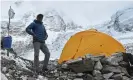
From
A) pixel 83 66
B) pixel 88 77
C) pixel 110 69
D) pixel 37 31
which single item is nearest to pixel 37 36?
pixel 37 31

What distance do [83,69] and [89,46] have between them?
7.53ft

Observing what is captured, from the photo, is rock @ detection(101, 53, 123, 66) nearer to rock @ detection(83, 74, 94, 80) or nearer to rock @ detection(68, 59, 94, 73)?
rock @ detection(68, 59, 94, 73)

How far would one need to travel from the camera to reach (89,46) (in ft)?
53.1

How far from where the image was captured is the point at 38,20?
46.9 ft

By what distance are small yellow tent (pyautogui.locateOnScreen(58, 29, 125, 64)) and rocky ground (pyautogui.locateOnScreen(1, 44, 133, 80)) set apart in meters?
1.50

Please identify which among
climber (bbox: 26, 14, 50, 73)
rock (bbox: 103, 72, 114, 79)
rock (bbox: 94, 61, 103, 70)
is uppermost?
climber (bbox: 26, 14, 50, 73)

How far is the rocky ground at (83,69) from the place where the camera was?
13.5 meters

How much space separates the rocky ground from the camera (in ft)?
44.2

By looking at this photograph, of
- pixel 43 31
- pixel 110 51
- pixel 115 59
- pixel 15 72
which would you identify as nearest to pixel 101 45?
pixel 110 51

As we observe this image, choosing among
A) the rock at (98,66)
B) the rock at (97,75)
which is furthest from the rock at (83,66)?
the rock at (97,75)

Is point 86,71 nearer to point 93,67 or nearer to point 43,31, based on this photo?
point 93,67

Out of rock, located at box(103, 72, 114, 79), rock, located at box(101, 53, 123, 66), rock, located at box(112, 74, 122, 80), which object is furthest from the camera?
rock, located at box(101, 53, 123, 66)

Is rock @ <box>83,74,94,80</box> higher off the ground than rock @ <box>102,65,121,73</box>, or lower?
lower

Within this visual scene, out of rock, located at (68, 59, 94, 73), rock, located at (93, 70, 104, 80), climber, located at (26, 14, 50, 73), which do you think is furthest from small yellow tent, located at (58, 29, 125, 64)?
rock, located at (93, 70, 104, 80)
